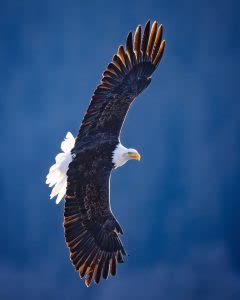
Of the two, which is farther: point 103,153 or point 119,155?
point 119,155

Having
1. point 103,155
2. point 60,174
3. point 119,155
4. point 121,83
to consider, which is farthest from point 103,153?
point 121,83

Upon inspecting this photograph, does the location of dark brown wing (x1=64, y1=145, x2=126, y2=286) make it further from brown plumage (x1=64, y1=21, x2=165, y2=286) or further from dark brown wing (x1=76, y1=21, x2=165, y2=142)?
dark brown wing (x1=76, y1=21, x2=165, y2=142)

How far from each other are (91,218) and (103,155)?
1.02 m

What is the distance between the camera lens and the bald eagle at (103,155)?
10.4 meters

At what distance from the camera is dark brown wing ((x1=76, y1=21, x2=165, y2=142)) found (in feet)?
34.2

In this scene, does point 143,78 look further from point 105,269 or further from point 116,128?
point 105,269

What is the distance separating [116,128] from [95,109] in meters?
0.48

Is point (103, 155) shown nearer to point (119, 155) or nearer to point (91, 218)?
point (119, 155)

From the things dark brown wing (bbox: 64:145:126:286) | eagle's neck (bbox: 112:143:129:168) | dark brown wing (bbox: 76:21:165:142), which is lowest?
dark brown wing (bbox: 64:145:126:286)

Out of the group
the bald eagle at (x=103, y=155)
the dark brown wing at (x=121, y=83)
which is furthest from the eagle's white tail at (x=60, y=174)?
the dark brown wing at (x=121, y=83)

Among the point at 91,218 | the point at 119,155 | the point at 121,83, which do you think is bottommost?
the point at 91,218

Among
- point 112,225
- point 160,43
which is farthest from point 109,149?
point 160,43

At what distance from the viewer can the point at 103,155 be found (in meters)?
10.6

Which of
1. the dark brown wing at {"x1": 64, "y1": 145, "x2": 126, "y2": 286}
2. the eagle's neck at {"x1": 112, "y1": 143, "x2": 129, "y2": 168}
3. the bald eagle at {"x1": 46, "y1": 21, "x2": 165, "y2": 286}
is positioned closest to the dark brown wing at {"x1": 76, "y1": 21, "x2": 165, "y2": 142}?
the bald eagle at {"x1": 46, "y1": 21, "x2": 165, "y2": 286}
